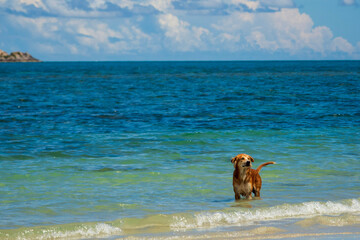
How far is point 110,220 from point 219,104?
84.5 feet

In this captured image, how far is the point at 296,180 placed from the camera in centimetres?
1271

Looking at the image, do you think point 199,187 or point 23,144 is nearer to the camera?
point 199,187

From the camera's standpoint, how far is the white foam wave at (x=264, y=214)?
361 inches

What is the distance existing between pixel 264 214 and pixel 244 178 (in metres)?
1.06

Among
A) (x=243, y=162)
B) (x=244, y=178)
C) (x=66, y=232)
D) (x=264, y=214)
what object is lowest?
(x=66, y=232)

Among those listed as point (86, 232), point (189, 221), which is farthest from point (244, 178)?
point (86, 232)

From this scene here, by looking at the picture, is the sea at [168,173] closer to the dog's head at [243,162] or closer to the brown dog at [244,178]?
the brown dog at [244,178]

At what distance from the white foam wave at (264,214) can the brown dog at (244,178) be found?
837 millimetres

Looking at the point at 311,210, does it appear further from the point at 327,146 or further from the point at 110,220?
the point at 327,146

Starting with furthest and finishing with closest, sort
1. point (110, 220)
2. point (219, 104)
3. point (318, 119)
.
A: point (219, 104), point (318, 119), point (110, 220)

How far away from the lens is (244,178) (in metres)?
10.5

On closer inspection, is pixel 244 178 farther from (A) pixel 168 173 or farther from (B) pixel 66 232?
(B) pixel 66 232

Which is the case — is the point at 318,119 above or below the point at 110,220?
above

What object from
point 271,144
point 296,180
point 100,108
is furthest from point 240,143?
point 100,108
